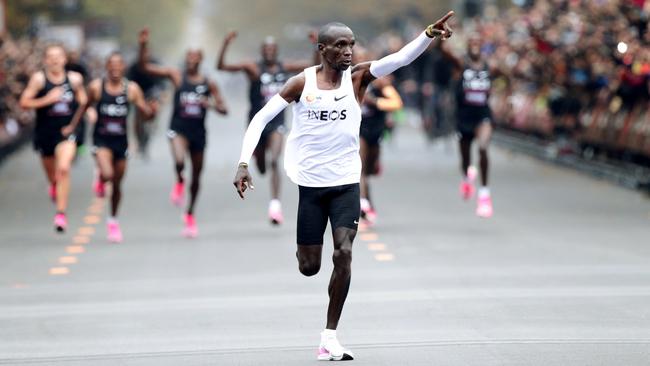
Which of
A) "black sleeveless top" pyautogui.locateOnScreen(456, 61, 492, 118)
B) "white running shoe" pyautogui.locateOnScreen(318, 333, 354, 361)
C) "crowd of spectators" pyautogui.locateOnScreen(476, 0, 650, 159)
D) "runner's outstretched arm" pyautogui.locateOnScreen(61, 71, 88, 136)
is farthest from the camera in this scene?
"crowd of spectators" pyautogui.locateOnScreen(476, 0, 650, 159)

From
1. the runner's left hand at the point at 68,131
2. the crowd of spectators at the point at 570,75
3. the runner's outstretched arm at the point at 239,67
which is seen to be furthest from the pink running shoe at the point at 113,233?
the crowd of spectators at the point at 570,75

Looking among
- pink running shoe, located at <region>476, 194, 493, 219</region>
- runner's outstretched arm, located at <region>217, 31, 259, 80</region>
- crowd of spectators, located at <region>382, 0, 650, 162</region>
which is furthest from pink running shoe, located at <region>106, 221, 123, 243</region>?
crowd of spectators, located at <region>382, 0, 650, 162</region>

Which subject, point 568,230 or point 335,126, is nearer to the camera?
point 335,126

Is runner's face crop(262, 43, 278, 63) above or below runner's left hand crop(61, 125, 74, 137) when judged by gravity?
above

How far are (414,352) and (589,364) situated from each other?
1.07 m

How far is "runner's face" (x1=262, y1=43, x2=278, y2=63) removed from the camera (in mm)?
18656

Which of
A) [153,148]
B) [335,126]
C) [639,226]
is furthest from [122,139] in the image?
[153,148]

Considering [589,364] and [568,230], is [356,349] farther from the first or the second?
[568,230]

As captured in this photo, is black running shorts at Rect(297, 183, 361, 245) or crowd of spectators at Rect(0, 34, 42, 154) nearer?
black running shorts at Rect(297, 183, 361, 245)

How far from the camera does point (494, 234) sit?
1678cm

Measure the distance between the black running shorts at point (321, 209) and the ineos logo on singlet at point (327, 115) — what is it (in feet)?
1.30

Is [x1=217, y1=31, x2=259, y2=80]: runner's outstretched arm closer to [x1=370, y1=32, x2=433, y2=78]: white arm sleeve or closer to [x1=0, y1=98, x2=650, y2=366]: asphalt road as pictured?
[x1=0, y1=98, x2=650, y2=366]: asphalt road

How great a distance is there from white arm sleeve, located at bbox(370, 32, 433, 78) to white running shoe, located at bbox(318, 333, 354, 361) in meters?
1.58

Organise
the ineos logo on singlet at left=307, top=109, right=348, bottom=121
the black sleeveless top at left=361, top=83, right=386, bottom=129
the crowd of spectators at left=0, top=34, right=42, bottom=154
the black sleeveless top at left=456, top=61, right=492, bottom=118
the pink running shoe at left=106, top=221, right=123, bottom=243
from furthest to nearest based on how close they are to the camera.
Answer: the crowd of spectators at left=0, top=34, right=42, bottom=154 → the black sleeveless top at left=456, top=61, right=492, bottom=118 → the black sleeveless top at left=361, top=83, right=386, bottom=129 → the pink running shoe at left=106, top=221, right=123, bottom=243 → the ineos logo on singlet at left=307, top=109, right=348, bottom=121
